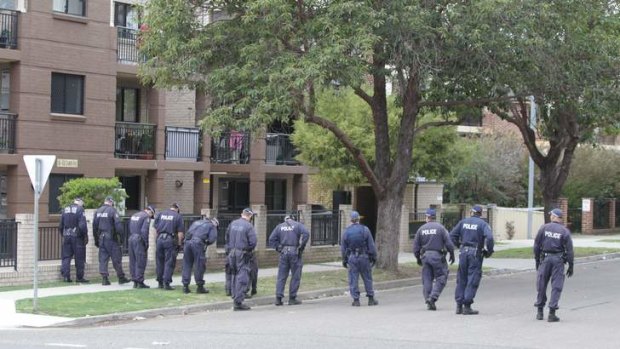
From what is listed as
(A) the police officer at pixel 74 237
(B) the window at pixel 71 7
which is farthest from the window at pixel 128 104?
(A) the police officer at pixel 74 237

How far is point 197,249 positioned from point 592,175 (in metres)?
31.1

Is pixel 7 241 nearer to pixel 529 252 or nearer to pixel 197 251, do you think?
pixel 197 251

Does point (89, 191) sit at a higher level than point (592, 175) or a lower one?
lower

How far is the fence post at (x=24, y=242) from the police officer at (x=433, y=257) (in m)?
8.52

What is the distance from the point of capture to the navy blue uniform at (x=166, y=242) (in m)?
17.6

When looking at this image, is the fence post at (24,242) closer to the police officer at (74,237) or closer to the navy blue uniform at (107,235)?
the police officer at (74,237)

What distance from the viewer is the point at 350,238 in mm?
16094

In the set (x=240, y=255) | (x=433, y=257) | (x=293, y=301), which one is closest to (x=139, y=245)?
(x=240, y=255)

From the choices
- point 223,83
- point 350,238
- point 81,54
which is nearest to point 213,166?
point 81,54

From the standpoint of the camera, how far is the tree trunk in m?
20.9

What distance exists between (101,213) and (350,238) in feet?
18.6

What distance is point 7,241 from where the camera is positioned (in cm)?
1838

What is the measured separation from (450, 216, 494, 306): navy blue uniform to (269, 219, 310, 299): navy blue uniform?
3199 millimetres

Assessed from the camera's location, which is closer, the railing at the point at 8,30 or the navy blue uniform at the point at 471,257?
the navy blue uniform at the point at 471,257
